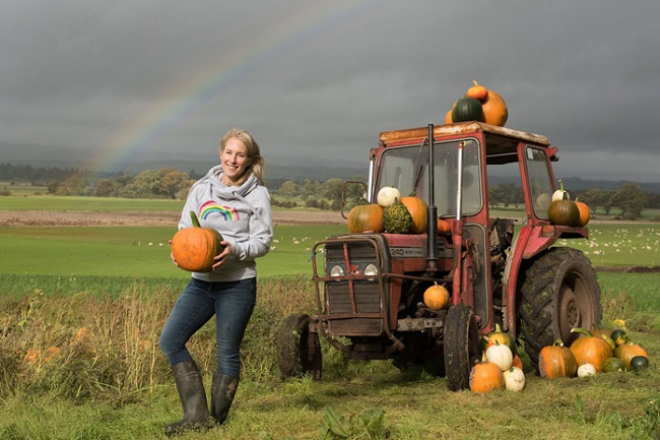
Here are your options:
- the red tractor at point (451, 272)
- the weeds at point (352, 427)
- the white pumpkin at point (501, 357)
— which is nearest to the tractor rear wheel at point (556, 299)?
the red tractor at point (451, 272)

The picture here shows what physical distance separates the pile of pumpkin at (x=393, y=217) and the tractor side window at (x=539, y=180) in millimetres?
1651

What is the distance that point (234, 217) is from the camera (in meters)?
4.37

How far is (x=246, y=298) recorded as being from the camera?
438 centimetres

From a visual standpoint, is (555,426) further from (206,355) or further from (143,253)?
(143,253)

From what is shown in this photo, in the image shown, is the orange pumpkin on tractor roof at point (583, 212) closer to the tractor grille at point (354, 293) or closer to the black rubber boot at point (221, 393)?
the tractor grille at point (354, 293)

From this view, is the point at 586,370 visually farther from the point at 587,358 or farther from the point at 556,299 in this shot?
the point at 556,299

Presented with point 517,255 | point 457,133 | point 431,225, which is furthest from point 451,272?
point 457,133

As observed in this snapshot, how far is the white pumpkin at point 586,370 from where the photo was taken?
6750 millimetres

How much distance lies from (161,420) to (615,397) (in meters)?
3.48

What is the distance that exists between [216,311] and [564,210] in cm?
463

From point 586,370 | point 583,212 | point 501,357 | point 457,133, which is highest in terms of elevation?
point 457,133

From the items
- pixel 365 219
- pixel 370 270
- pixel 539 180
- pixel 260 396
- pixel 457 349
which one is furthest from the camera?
pixel 539 180

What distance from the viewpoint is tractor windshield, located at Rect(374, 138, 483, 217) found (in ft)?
22.6

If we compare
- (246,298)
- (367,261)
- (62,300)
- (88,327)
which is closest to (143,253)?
(62,300)
